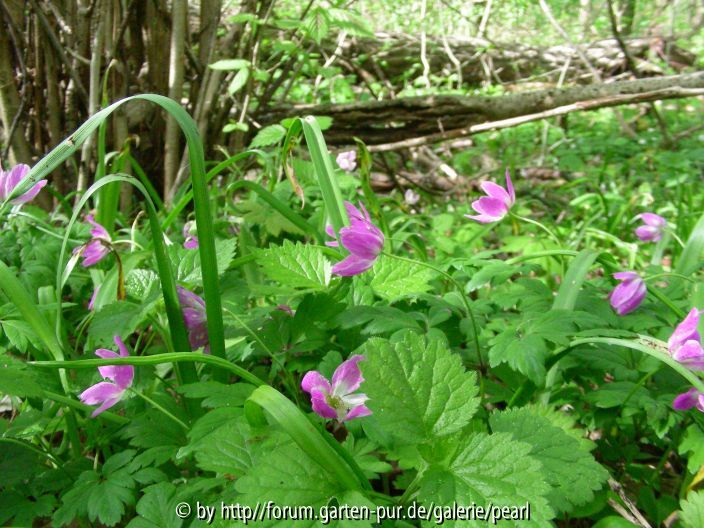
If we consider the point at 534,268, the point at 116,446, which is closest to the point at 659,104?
the point at 534,268

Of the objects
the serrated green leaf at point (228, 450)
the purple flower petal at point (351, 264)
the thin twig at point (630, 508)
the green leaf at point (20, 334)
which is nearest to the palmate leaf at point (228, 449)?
the serrated green leaf at point (228, 450)

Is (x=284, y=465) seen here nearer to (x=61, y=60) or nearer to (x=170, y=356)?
(x=170, y=356)

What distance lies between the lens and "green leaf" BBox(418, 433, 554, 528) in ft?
2.15

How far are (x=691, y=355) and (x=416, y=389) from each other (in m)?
0.45

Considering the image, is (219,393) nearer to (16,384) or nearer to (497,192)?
(16,384)

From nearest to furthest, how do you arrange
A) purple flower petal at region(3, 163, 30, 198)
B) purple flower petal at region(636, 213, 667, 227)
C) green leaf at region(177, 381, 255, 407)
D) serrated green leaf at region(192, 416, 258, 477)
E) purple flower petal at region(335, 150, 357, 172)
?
serrated green leaf at region(192, 416, 258, 477) → green leaf at region(177, 381, 255, 407) → purple flower petal at region(3, 163, 30, 198) → purple flower petal at region(636, 213, 667, 227) → purple flower petal at region(335, 150, 357, 172)

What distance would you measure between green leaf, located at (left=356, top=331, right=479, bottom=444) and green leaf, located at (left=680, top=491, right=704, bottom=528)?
43 cm

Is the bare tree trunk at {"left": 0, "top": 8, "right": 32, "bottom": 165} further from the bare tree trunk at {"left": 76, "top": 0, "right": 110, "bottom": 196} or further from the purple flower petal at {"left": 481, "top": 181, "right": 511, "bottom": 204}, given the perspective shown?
the purple flower petal at {"left": 481, "top": 181, "right": 511, "bottom": 204}

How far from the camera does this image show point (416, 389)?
758mm

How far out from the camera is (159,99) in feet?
2.99

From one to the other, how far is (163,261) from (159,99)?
0.28m

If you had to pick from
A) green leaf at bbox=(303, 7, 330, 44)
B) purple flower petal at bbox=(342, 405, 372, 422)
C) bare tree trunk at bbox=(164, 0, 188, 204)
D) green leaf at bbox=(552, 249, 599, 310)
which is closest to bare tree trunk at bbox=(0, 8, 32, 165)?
bare tree trunk at bbox=(164, 0, 188, 204)
